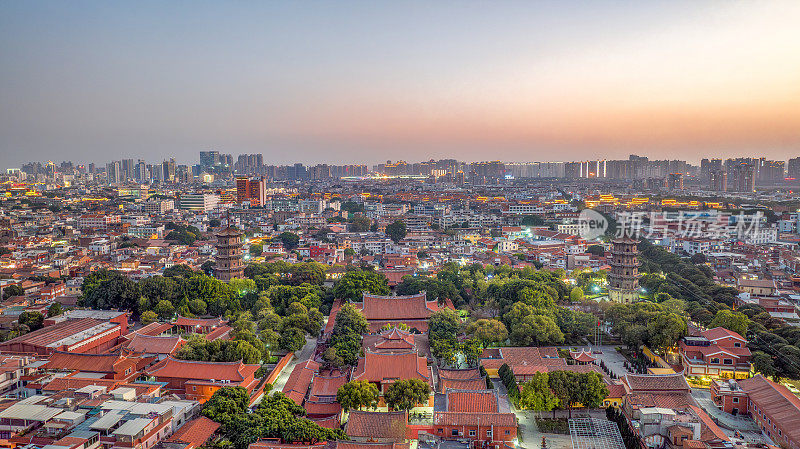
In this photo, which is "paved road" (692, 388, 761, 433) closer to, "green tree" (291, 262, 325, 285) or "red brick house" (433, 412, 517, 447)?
"red brick house" (433, 412, 517, 447)

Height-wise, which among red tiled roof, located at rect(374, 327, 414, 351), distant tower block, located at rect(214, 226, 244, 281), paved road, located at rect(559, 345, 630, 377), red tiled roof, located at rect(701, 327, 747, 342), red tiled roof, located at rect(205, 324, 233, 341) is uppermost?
distant tower block, located at rect(214, 226, 244, 281)

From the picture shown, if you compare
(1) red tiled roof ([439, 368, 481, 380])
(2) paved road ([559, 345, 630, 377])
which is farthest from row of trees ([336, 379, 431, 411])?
(2) paved road ([559, 345, 630, 377])

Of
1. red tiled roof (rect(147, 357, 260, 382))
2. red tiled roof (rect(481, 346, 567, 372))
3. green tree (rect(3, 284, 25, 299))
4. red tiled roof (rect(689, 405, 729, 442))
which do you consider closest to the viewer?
red tiled roof (rect(689, 405, 729, 442))

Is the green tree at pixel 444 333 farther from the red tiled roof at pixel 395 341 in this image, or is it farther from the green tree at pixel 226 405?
the green tree at pixel 226 405

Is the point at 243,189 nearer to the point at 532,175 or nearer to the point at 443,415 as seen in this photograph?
the point at 443,415

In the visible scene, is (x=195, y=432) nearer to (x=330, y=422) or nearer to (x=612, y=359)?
(x=330, y=422)

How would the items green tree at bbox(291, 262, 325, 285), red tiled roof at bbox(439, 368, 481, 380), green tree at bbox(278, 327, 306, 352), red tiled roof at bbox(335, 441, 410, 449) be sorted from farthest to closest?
green tree at bbox(291, 262, 325, 285) < green tree at bbox(278, 327, 306, 352) < red tiled roof at bbox(439, 368, 481, 380) < red tiled roof at bbox(335, 441, 410, 449)
